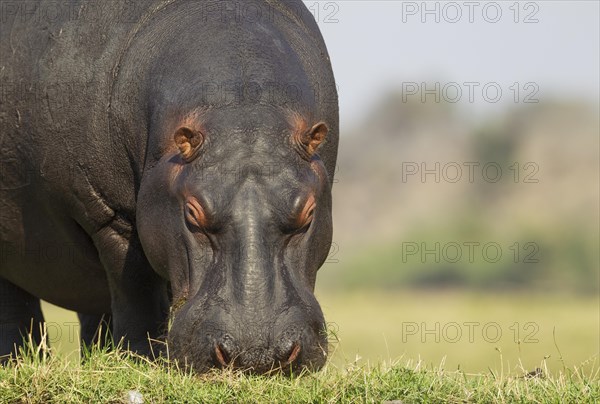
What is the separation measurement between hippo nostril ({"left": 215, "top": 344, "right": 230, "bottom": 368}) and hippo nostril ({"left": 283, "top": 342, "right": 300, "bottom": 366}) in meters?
0.29

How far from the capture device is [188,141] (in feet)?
22.5

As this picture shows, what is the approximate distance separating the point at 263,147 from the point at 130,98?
1256 millimetres

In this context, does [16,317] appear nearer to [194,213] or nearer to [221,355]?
[194,213]

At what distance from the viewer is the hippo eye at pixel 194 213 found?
21.6ft

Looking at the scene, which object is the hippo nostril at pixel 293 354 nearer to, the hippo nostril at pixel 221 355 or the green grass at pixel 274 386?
the green grass at pixel 274 386

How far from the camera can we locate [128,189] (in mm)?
7656

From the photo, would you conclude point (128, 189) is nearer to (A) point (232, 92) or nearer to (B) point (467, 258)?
(A) point (232, 92)

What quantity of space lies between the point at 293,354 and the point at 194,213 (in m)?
0.95

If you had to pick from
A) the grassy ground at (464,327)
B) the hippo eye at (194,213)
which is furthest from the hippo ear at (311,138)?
the grassy ground at (464,327)

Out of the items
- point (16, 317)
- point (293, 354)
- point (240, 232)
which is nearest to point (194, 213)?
point (240, 232)

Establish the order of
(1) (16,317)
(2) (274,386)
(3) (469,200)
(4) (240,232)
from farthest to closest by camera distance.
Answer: (3) (469,200) → (1) (16,317) → (4) (240,232) → (2) (274,386)

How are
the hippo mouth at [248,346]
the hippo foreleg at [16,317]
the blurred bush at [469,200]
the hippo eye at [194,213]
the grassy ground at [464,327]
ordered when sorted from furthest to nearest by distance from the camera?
the blurred bush at [469,200], the grassy ground at [464,327], the hippo foreleg at [16,317], the hippo eye at [194,213], the hippo mouth at [248,346]

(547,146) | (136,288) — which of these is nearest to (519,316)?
(136,288)

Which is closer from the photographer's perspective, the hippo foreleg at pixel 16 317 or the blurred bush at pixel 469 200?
the hippo foreleg at pixel 16 317
